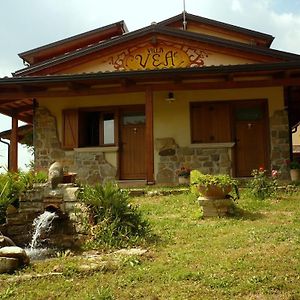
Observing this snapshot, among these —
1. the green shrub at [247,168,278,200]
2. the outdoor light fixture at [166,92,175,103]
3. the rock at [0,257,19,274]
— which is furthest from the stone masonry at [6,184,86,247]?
the outdoor light fixture at [166,92,175,103]

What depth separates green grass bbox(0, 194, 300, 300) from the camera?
403cm

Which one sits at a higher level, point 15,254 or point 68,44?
point 68,44

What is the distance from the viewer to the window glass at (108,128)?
526 inches

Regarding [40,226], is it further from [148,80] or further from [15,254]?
[148,80]

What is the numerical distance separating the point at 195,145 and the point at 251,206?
4576 mm

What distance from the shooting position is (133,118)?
524 inches

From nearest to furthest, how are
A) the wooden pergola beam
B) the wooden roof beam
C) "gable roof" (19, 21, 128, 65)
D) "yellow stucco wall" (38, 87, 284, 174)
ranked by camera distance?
the wooden pergola beam < the wooden roof beam < "yellow stucco wall" (38, 87, 284, 174) < "gable roof" (19, 21, 128, 65)

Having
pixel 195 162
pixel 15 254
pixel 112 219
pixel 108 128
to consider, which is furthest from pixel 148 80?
pixel 15 254

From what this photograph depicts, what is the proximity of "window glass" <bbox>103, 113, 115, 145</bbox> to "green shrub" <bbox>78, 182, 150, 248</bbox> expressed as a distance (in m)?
6.18

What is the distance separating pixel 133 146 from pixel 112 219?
6.67 m

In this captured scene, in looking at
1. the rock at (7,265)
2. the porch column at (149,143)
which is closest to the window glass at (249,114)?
the porch column at (149,143)

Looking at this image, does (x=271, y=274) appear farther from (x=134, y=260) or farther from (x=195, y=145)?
(x=195, y=145)

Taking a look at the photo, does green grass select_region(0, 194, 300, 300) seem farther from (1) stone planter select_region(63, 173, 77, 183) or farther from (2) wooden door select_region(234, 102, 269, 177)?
(2) wooden door select_region(234, 102, 269, 177)

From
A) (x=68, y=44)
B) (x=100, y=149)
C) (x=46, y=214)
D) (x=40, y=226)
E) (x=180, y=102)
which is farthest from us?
(x=68, y=44)
